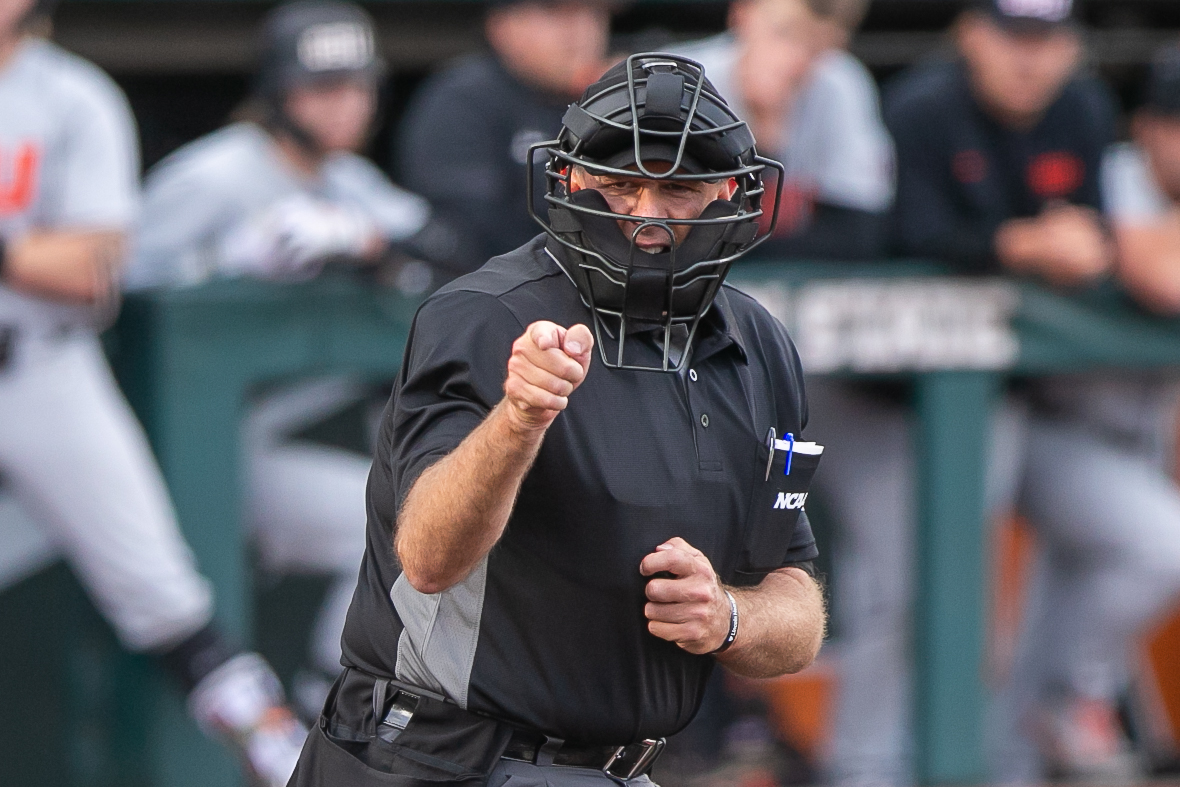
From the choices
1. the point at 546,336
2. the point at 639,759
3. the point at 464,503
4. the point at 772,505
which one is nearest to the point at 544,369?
the point at 546,336

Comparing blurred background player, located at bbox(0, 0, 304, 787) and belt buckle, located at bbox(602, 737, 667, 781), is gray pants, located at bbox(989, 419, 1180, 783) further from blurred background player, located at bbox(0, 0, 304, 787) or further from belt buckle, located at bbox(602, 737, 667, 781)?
belt buckle, located at bbox(602, 737, 667, 781)

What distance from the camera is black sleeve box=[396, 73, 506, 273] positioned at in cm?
471

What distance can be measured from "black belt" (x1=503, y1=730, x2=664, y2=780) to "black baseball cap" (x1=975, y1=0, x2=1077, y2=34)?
3.19 metres

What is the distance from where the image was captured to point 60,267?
434 centimetres

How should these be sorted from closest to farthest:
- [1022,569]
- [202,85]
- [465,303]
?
[465,303], [1022,569], [202,85]

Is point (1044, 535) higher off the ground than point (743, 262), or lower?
lower

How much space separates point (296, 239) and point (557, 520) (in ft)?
8.21

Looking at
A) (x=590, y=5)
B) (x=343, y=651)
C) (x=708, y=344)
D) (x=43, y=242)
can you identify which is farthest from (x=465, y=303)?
(x=590, y=5)

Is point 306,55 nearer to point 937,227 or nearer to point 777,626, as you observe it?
point 937,227

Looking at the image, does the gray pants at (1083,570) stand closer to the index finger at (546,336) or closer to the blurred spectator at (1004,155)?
the blurred spectator at (1004,155)

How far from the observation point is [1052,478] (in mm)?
5414

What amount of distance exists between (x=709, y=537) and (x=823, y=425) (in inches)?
115

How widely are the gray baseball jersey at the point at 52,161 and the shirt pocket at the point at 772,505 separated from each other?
2459 mm

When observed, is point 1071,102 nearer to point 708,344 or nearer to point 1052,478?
point 1052,478
